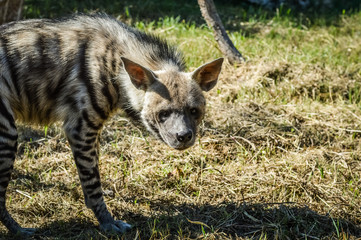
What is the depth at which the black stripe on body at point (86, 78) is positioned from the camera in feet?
12.2

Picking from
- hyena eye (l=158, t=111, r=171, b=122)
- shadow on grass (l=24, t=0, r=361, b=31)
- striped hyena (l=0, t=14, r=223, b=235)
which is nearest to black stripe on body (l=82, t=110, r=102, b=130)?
striped hyena (l=0, t=14, r=223, b=235)

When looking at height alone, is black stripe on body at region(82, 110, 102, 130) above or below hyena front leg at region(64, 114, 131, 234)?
above

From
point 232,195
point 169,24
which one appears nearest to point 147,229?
point 232,195

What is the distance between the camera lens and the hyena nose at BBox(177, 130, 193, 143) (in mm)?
3621

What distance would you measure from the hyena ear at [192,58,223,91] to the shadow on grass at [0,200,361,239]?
104 cm

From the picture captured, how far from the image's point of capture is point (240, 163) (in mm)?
4824

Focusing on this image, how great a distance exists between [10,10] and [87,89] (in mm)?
3265

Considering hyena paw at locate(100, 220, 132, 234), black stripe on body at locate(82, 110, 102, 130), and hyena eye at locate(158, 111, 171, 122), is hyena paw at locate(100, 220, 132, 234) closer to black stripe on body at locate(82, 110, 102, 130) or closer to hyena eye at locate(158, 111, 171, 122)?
black stripe on body at locate(82, 110, 102, 130)

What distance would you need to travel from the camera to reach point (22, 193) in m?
4.34

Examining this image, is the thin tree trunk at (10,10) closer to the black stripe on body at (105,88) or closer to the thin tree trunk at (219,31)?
the thin tree trunk at (219,31)

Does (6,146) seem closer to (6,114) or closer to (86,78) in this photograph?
(6,114)

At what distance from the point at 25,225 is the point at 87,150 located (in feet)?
2.67

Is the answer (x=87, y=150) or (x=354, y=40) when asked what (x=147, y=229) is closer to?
(x=87, y=150)

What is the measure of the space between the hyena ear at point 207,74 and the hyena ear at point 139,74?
1.17 feet
